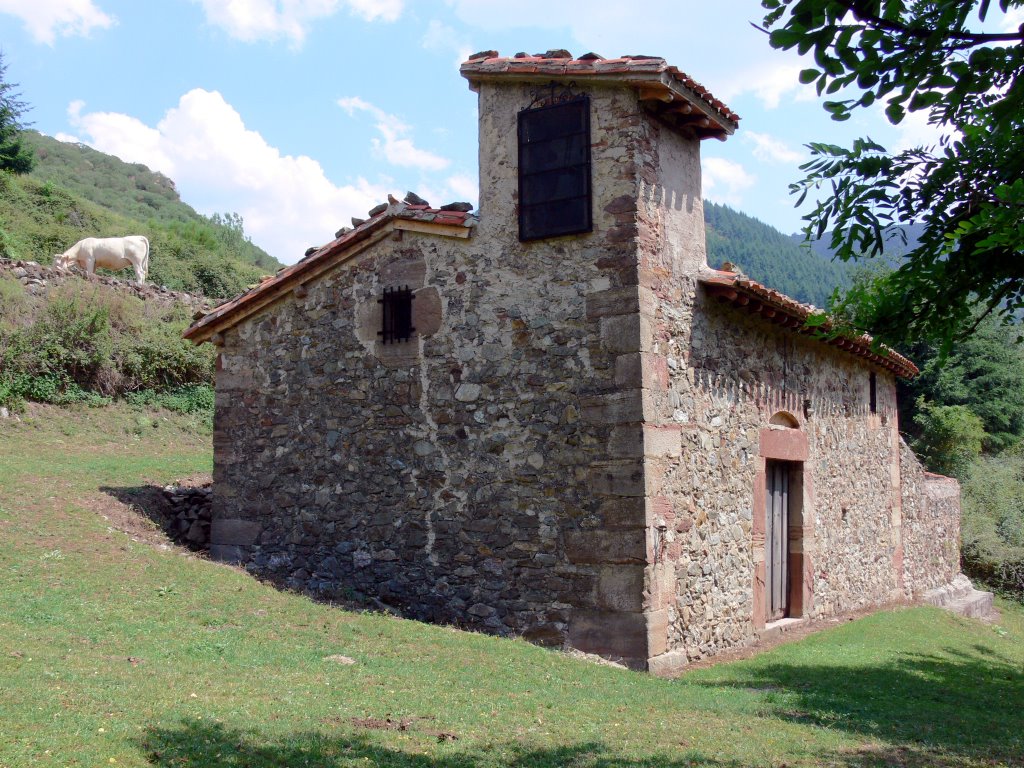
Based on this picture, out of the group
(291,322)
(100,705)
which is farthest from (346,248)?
(100,705)

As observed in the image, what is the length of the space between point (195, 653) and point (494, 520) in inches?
130

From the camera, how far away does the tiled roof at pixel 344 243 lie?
9.82 m

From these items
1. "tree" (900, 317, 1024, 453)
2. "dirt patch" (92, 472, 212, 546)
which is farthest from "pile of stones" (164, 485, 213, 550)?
"tree" (900, 317, 1024, 453)

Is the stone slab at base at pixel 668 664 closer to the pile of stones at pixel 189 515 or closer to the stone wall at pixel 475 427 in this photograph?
the stone wall at pixel 475 427

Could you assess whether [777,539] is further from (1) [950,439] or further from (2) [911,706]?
(1) [950,439]

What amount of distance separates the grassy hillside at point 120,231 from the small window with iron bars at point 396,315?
53.6 feet

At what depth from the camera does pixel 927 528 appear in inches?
666

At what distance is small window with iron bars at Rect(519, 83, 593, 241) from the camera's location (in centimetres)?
904

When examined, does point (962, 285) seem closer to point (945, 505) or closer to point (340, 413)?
point (340, 413)

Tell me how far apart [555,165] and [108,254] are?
16.9 metres

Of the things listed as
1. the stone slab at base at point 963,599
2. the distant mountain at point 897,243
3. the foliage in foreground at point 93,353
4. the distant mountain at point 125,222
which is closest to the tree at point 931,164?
the distant mountain at point 897,243

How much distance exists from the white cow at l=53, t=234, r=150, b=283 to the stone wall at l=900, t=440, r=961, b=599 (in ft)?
61.0

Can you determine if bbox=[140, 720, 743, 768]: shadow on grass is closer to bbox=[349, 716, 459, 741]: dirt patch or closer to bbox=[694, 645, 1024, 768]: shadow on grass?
bbox=[349, 716, 459, 741]: dirt patch

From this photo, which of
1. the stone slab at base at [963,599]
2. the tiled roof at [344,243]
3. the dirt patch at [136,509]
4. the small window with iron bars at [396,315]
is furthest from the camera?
the stone slab at base at [963,599]
